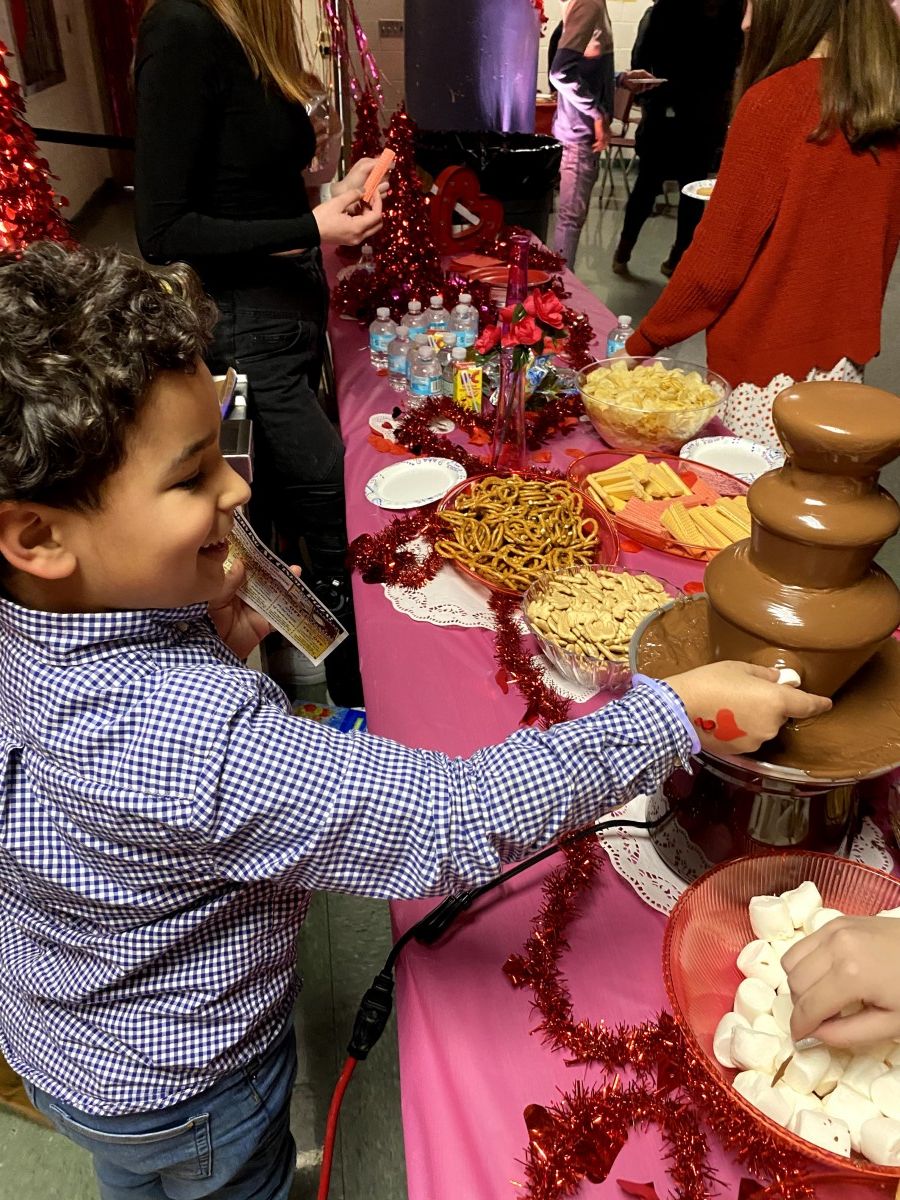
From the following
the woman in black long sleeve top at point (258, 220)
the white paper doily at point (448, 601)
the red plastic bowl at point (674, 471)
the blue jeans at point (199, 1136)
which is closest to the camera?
the blue jeans at point (199, 1136)

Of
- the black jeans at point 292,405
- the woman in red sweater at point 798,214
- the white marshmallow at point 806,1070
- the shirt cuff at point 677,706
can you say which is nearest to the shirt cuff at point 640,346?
the woman in red sweater at point 798,214

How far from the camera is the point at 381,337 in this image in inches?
87.4

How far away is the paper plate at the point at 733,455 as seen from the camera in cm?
167

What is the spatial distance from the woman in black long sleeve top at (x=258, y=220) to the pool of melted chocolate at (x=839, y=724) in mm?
1268

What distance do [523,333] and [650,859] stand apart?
36.7 inches

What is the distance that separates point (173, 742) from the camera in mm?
659

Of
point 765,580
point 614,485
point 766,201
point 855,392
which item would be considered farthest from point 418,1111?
point 766,201

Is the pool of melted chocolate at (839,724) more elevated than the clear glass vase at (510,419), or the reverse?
the pool of melted chocolate at (839,724)

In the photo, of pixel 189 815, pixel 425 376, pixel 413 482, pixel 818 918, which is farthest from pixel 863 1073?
pixel 425 376

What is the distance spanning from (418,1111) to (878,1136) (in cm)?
37

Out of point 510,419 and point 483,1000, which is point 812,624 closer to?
point 483,1000

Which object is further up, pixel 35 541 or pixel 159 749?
pixel 35 541

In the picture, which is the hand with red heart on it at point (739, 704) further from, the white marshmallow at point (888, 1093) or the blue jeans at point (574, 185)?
the blue jeans at point (574, 185)

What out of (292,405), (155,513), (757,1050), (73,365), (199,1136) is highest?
(73,365)
